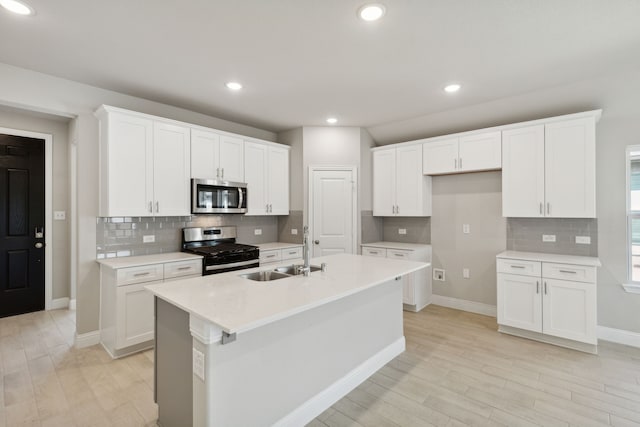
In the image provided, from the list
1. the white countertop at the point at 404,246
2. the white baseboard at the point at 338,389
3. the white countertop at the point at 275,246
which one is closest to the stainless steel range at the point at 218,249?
the white countertop at the point at 275,246

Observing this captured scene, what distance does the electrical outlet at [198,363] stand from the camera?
1.58 m

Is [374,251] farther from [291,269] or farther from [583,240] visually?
[583,240]

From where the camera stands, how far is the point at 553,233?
3.72m

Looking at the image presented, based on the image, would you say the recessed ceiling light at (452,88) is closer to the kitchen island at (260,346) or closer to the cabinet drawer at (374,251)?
the kitchen island at (260,346)

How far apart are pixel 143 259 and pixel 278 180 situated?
221cm

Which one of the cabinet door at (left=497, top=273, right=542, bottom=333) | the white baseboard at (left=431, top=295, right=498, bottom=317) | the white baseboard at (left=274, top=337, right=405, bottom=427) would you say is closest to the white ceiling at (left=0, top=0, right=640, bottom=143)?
the cabinet door at (left=497, top=273, right=542, bottom=333)

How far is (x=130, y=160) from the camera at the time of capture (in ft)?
10.7

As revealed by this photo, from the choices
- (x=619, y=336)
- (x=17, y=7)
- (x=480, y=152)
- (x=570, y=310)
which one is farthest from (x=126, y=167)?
(x=619, y=336)

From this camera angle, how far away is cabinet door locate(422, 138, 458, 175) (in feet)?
13.8

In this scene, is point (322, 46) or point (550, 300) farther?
point (550, 300)

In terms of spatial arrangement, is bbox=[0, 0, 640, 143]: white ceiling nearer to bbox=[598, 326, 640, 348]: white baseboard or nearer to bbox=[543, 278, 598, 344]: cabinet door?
bbox=[543, 278, 598, 344]: cabinet door

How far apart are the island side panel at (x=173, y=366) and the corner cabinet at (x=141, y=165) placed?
1.71 meters

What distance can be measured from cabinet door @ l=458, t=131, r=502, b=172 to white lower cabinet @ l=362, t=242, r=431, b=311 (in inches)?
51.3

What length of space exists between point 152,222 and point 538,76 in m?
4.46
